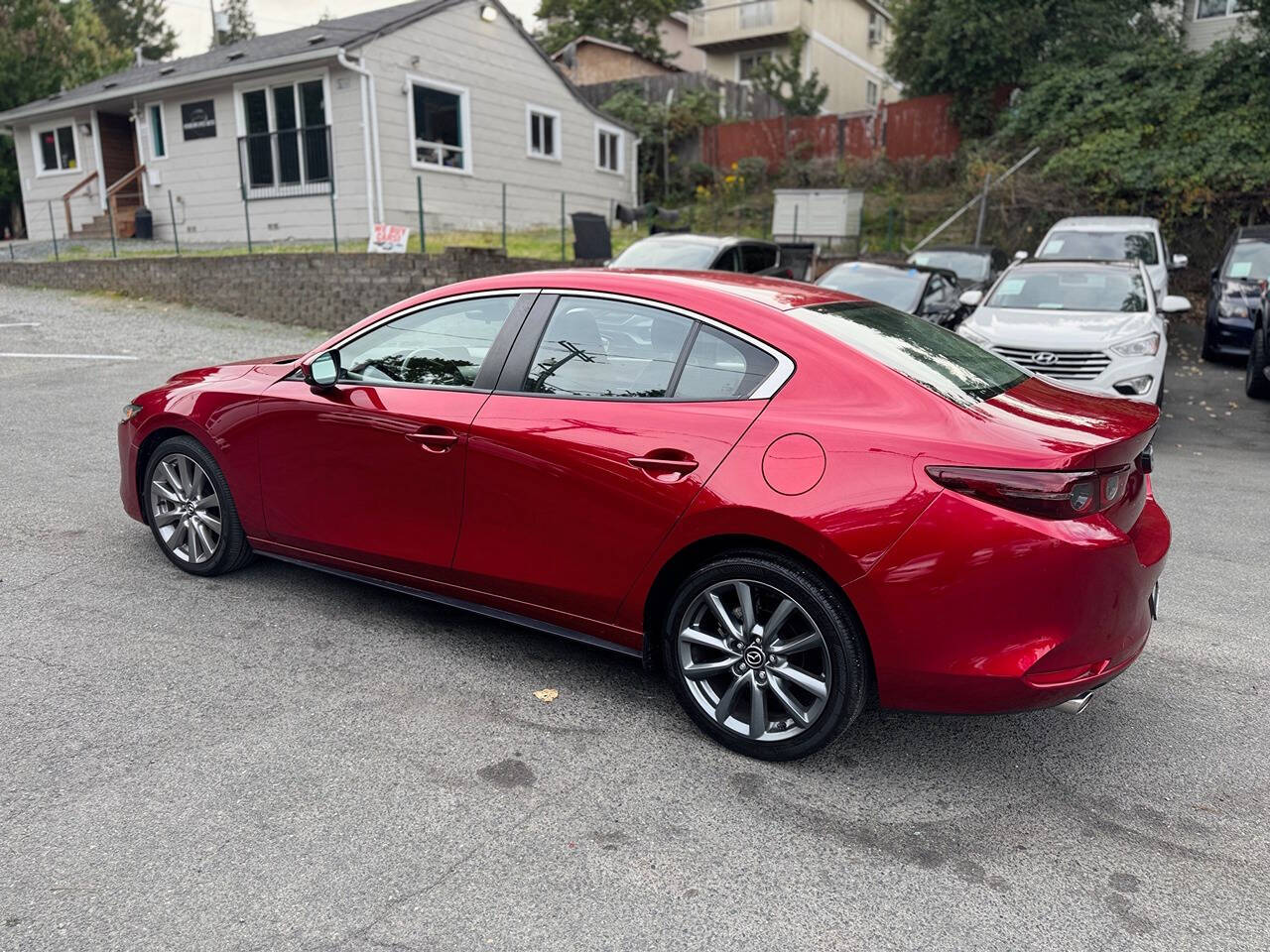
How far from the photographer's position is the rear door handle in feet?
10.5

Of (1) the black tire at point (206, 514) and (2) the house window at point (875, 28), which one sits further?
(2) the house window at point (875, 28)

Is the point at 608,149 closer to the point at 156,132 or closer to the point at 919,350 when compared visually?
the point at 156,132

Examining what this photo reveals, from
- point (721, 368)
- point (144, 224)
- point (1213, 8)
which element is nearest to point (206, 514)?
point (721, 368)

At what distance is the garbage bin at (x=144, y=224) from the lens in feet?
73.7

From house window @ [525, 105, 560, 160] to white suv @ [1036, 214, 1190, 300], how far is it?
43.3 feet

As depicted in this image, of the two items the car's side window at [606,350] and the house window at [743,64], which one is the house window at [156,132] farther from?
the car's side window at [606,350]

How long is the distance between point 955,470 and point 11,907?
2801mm

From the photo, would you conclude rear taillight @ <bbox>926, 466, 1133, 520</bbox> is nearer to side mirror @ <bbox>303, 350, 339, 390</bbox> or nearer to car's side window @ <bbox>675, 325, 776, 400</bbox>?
car's side window @ <bbox>675, 325, 776, 400</bbox>

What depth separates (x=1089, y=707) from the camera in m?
3.69

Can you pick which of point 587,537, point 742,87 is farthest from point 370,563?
point 742,87

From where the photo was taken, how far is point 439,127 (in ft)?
68.7

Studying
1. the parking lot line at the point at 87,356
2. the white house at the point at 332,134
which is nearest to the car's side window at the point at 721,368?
the parking lot line at the point at 87,356

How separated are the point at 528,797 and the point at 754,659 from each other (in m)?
0.85

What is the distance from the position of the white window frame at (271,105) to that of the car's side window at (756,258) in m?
10.2
